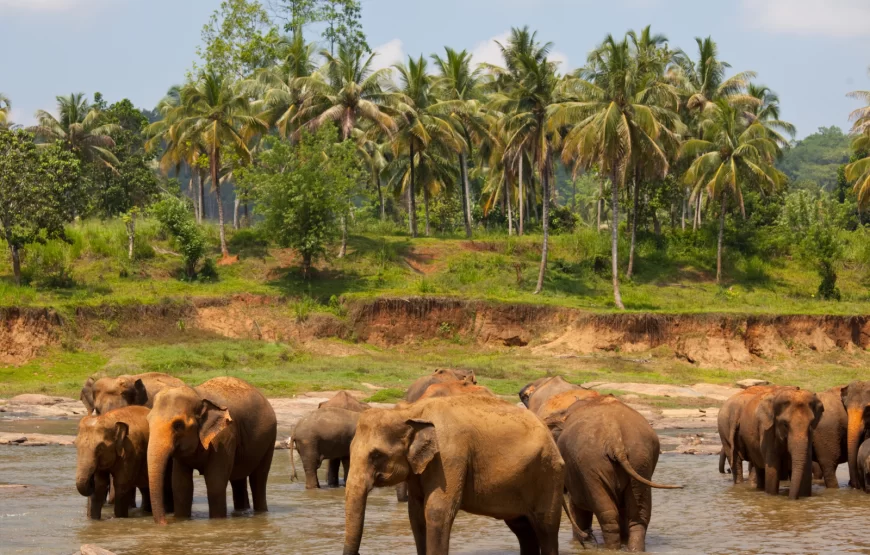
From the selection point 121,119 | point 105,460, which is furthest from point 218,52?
point 105,460

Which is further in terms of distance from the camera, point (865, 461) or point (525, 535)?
point (865, 461)

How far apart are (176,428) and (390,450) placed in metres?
Answer: 4.44

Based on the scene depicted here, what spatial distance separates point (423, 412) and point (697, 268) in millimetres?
47387

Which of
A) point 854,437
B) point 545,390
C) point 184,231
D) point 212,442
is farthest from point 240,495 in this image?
point 184,231

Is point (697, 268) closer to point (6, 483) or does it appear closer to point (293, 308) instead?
point (293, 308)

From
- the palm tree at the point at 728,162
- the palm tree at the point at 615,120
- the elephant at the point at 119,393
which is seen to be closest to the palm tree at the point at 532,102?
the palm tree at the point at 615,120

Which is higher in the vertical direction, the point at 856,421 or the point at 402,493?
the point at 856,421

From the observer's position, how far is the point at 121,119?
2608 inches

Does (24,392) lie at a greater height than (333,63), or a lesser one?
lesser

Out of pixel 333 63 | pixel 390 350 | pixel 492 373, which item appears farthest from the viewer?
pixel 333 63

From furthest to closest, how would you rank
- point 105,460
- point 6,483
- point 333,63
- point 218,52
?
point 218,52
point 333,63
point 6,483
point 105,460

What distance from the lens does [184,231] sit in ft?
156

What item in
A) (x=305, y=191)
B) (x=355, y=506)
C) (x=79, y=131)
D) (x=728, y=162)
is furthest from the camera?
(x=79, y=131)

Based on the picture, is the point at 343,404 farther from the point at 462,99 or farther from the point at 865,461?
the point at 462,99
